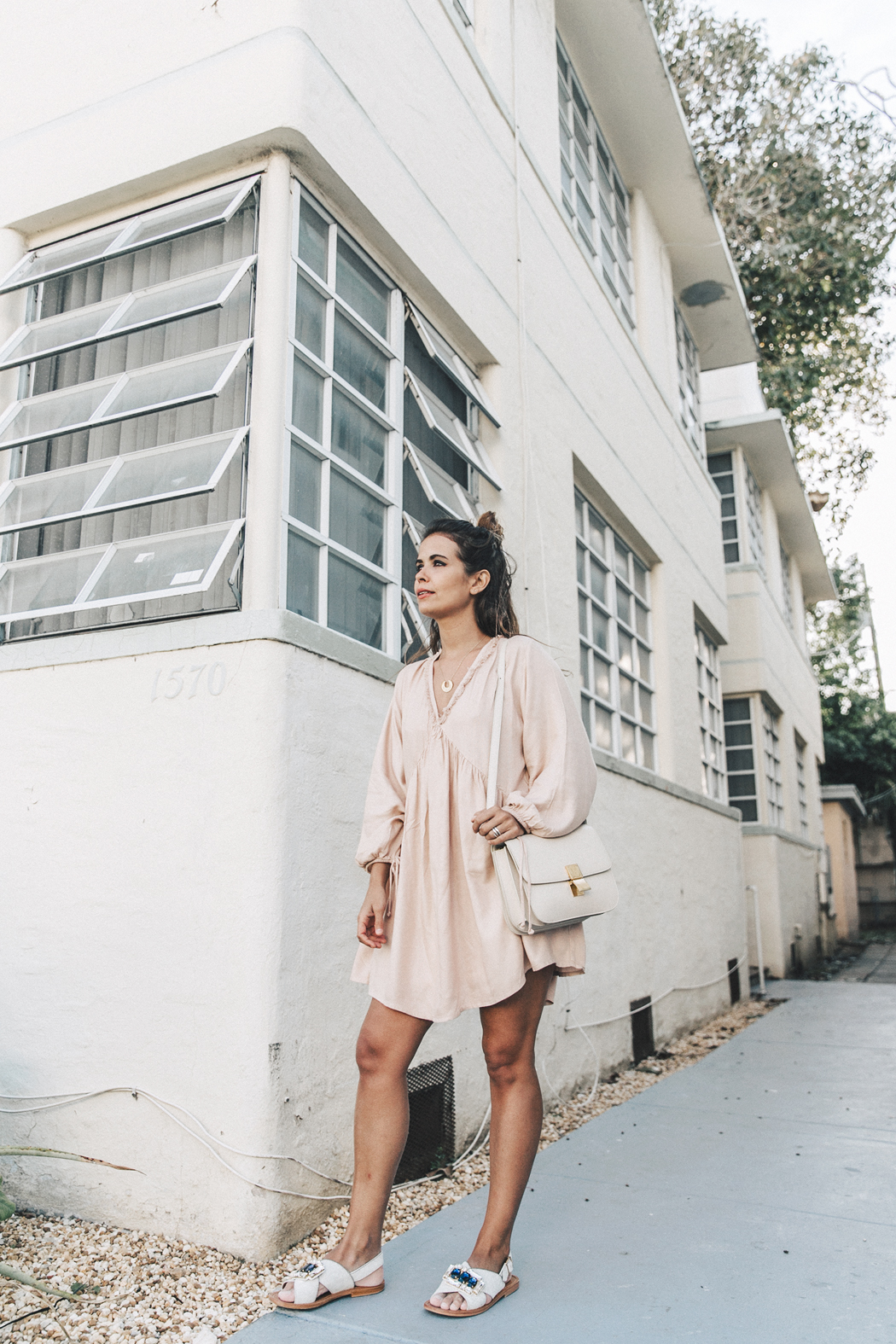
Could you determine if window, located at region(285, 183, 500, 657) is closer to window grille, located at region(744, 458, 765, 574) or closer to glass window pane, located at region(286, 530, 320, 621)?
glass window pane, located at region(286, 530, 320, 621)

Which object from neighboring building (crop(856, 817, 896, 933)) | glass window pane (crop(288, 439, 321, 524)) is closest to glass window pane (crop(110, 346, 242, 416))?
glass window pane (crop(288, 439, 321, 524))

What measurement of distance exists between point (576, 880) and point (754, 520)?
11.3 metres

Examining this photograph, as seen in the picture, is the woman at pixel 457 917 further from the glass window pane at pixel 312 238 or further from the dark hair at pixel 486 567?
the glass window pane at pixel 312 238

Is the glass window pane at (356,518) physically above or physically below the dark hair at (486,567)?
above

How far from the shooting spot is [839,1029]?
275 inches

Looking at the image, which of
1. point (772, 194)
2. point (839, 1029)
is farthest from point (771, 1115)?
point (772, 194)

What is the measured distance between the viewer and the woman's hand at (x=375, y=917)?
8.33 feet

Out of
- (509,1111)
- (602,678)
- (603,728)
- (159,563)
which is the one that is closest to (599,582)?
(602,678)

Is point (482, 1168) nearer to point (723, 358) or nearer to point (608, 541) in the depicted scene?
point (608, 541)

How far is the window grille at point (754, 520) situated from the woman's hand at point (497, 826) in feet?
34.4

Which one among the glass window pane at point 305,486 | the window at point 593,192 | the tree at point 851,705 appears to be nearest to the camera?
the glass window pane at point 305,486

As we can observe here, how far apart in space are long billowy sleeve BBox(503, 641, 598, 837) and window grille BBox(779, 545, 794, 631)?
13.0 meters

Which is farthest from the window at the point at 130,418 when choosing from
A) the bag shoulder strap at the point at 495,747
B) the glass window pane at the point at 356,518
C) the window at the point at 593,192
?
the window at the point at 593,192

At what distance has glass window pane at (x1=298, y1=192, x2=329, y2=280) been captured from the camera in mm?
3607
